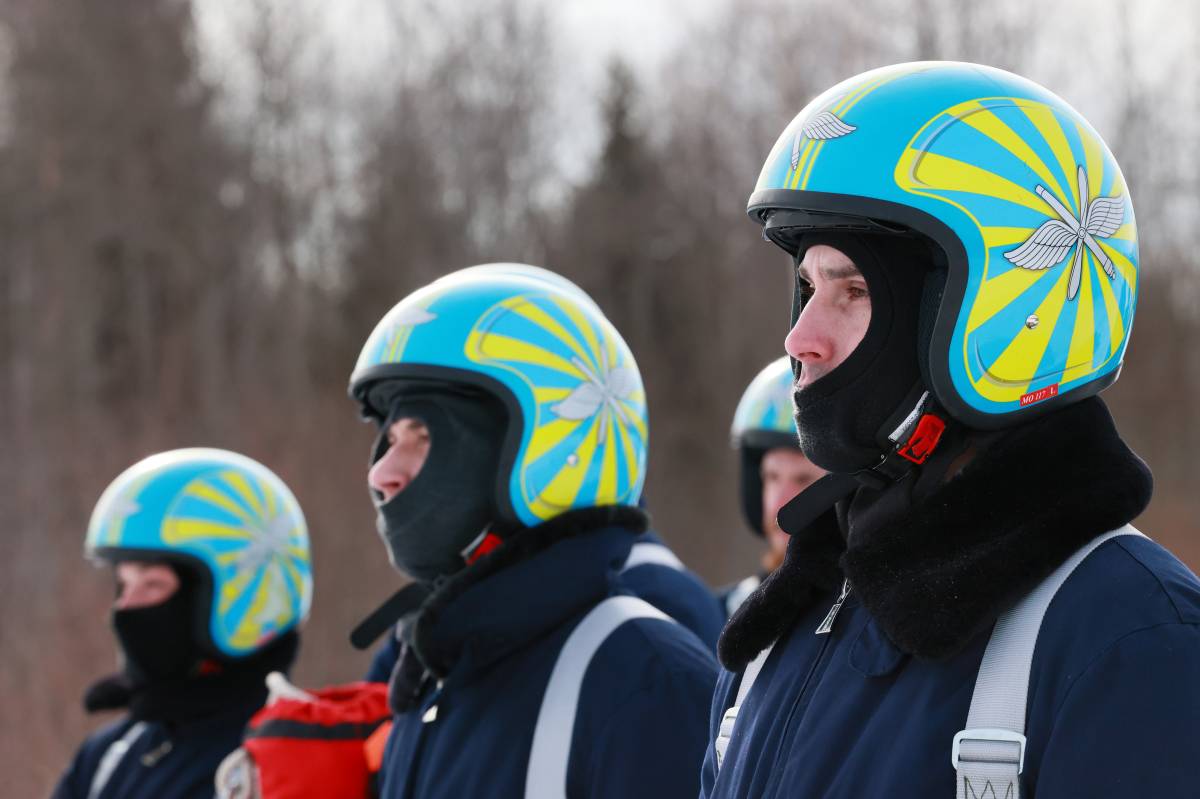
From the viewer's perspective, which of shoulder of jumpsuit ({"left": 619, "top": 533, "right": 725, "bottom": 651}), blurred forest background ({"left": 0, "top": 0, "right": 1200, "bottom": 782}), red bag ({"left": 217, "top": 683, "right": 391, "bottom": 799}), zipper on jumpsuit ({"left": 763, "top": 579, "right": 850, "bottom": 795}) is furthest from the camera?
blurred forest background ({"left": 0, "top": 0, "right": 1200, "bottom": 782})

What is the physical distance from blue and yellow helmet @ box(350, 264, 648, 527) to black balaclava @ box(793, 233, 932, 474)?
149 cm

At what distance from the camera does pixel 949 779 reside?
2.10 m

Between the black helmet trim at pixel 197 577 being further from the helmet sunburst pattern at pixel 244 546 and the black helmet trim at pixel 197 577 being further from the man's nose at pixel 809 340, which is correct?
the man's nose at pixel 809 340

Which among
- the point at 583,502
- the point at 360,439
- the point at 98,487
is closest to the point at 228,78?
the point at 360,439

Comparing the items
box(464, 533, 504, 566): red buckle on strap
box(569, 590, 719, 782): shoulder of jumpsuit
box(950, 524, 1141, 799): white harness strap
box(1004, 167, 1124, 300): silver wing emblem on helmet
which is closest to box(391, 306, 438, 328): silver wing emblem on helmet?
box(464, 533, 504, 566): red buckle on strap

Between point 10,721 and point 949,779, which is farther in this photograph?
point 10,721

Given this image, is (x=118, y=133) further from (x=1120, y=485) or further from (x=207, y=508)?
(x=1120, y=485)

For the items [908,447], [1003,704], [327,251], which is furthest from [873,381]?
[327,251]

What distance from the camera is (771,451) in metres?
7.21

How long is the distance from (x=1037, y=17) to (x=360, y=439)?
645 inches

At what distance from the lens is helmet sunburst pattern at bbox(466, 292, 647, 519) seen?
398cm

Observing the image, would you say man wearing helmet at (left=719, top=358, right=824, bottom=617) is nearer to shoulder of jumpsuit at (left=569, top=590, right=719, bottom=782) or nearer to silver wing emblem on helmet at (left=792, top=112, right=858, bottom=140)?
shoulder of jumpsuit at (left=569, top=590, right=719, bottom=782)

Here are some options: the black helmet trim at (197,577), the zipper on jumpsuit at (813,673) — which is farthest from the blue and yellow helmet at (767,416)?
the zipper on jumpsuit at (813,673)

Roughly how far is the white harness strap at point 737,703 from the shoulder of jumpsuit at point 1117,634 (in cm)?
70
